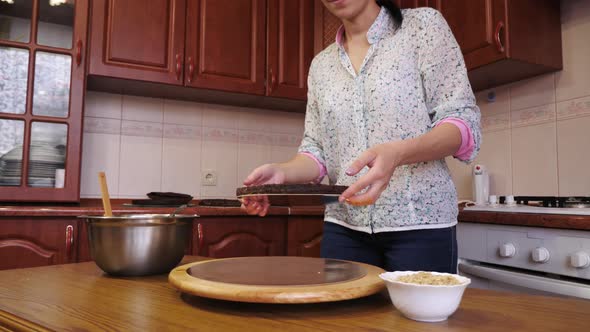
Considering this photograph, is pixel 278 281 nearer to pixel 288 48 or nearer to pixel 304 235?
pixel 304 235

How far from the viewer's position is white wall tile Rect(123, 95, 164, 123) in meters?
2.36

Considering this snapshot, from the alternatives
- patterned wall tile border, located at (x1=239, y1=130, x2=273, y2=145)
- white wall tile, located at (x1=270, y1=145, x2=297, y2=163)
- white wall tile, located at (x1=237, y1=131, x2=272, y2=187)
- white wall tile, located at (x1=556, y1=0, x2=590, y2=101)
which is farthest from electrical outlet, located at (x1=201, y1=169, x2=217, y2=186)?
white wall tile, located at (x1=556, y1=0, x2=590, y2=101)

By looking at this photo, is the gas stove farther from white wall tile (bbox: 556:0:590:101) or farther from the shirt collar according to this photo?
the shirt collar

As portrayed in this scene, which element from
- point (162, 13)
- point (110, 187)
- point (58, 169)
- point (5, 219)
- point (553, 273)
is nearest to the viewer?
point (553, 273)

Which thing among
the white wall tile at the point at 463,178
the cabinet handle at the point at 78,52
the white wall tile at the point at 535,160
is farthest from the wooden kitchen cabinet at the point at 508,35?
the cabinet handle at the point at 78,52

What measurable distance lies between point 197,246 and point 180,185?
58 centimetres

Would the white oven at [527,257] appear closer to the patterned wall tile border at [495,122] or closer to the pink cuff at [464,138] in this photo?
the pink cuff at [464,138]

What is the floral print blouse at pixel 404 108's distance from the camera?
100 centimetres

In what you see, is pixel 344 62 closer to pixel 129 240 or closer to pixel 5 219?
pixel 129 240

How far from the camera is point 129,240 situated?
0.75m

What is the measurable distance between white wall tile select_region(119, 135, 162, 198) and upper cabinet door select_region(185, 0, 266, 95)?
1.43 feet

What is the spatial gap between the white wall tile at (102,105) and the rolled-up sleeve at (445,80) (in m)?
1.74

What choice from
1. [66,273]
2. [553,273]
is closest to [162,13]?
[66,273]

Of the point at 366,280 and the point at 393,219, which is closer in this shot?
the point at 366,280
